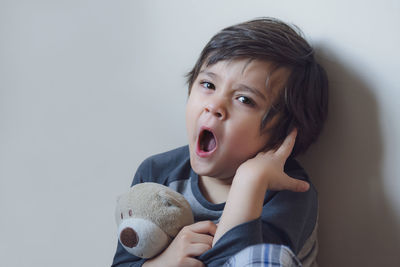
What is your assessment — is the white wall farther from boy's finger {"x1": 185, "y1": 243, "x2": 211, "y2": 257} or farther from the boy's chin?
boy's finger {"x1": 185, "y1": 243, "x2": 211, "y2": 257}

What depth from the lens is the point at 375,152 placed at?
923mm

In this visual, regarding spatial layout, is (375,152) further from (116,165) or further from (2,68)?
(2,68)

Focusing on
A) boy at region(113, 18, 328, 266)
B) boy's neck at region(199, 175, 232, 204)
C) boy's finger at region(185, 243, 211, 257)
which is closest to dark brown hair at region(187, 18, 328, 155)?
boy at region(113, 18, 328, 266)

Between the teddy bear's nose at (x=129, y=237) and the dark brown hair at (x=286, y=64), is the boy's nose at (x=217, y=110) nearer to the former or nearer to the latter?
the dark brown hair at (x=286, y=64)

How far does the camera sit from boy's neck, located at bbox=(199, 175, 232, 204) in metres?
0.99

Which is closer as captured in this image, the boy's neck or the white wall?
the boy's neck

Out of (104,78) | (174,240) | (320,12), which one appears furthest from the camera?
(104,78)

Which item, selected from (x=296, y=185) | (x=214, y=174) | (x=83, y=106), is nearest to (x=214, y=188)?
(x=214, y=174)

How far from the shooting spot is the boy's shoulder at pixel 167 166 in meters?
1.05

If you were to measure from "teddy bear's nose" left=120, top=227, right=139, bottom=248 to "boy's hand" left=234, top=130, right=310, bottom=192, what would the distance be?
7.7 inches

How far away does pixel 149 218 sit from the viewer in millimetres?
809

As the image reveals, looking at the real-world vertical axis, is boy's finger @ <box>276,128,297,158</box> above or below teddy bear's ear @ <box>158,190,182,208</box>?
above

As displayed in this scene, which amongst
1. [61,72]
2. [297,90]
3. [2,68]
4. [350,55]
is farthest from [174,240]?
[2,68]

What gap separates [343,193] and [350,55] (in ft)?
0.85
